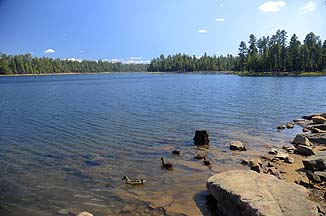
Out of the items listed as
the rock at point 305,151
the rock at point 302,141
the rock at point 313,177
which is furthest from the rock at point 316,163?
the rock at point 302,141

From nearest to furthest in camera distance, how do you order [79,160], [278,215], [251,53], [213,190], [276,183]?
1. [278,215]
2. [276,183]
3. [213,190]
4. [79,160]
5. [251,53]

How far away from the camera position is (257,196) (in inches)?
343

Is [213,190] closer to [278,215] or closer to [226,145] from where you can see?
[278,215]

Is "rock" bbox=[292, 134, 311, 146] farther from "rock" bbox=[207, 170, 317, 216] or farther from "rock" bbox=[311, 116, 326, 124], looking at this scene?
"rock" bbox=[207, 170, 317, 216]

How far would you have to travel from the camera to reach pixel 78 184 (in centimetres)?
1312

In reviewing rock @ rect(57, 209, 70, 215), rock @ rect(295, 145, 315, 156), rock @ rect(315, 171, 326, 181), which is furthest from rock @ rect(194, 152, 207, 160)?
rock @ rect(57, 209, 70, 215)

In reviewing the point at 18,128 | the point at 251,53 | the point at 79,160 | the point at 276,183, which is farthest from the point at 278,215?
the point at 251,53

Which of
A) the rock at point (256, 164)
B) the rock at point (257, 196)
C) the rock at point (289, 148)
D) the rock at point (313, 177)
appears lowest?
the rock at point (289, 148)

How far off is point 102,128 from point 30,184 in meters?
12.7

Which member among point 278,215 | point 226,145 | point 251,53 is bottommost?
point 226,145

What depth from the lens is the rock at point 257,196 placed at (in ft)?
26.6

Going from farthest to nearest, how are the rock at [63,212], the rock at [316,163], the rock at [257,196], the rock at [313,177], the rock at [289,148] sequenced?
the rock at [289,148] < the rock at [316,163] < the rock at [313,177] < the rock at [63,212] < the rock at [257,196]

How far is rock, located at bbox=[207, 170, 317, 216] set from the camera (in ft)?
26.6

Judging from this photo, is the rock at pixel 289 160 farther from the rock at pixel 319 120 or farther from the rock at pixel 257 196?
the rock at pixel 319 120
